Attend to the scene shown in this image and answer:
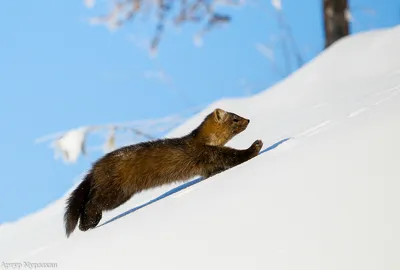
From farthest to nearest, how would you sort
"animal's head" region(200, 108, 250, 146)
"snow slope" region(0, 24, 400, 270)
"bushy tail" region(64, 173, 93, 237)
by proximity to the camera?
"animal's head" region(200, 108, 250, 146), "bushy tail" region(64, 173, 93, 237), "snow slope" region(0, 24, 400, 270)

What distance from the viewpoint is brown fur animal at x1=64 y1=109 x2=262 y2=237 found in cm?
525

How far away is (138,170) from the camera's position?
5.30 metres

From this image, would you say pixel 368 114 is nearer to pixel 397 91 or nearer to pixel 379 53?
pixel 397 91

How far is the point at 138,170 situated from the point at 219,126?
2.63 ft

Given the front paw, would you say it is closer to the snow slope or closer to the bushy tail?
the snow slope

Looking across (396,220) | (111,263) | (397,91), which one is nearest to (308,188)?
(396,220)

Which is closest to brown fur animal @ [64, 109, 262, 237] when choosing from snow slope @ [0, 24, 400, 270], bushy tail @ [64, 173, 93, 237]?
bushy tail @ [64, 173, 93, 237]

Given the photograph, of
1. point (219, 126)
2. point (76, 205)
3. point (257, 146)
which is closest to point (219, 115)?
point (219, 126)

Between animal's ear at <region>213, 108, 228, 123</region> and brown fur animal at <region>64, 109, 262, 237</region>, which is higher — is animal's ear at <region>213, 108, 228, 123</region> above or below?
above

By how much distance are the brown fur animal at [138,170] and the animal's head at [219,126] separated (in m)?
0.21

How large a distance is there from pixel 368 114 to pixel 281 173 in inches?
38.0

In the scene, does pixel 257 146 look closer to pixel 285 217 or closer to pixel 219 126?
pixel 219 126

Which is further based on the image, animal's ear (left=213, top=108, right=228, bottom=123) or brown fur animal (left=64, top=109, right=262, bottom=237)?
animal's ear (left=213, top=108, right=228, bottom=123)

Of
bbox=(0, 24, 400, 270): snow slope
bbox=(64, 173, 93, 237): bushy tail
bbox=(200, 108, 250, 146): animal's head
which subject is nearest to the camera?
bbox=(0, 24, 400, 270): snow slope
